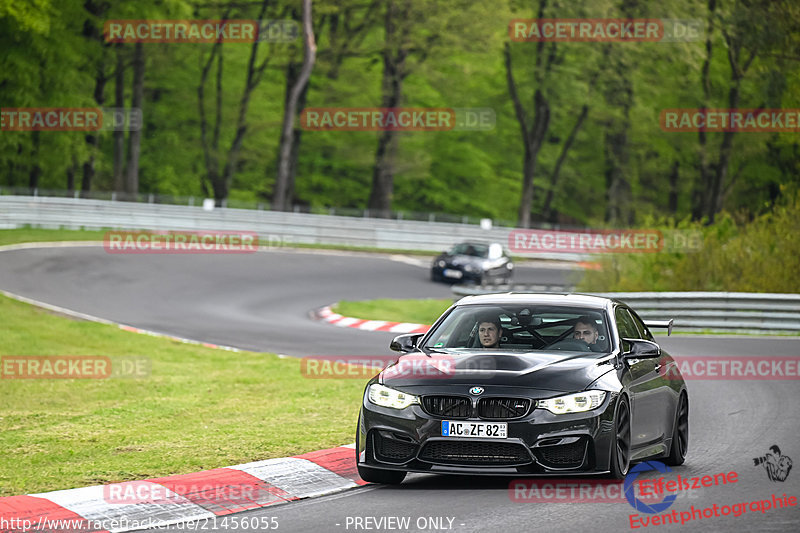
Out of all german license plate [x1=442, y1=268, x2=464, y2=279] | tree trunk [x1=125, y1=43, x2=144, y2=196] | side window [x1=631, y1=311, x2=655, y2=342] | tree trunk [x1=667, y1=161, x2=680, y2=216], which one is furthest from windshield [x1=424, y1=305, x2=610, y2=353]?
tree trunk [x1=667, y1=161, x2=680, y2=216]

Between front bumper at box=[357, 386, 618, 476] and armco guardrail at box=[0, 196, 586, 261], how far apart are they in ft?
116

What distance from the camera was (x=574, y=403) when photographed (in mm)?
8430

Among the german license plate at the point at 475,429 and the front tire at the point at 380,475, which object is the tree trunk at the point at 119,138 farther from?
the german license plate at the point at 475,429

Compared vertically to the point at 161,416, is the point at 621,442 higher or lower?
higher

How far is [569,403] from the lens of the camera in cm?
842

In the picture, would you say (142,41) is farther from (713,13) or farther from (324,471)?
(324,471)

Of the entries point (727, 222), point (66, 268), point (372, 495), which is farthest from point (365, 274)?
point (372, 495)

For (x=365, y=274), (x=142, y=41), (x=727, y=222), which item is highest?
(x=142, y=41)

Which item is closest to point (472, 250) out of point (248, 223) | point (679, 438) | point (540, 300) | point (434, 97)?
point (248, 223)

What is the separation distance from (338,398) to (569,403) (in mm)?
6463

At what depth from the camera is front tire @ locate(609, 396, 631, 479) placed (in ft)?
28.1

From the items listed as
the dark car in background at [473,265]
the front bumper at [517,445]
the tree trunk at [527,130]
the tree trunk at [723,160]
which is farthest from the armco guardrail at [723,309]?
the tree trunk at [527,130]

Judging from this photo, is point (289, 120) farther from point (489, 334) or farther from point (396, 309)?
point (489, 334)

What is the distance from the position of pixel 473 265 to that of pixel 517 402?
102ft
